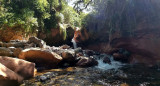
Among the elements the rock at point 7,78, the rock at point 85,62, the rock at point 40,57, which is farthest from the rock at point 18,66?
the rock at point 85,62

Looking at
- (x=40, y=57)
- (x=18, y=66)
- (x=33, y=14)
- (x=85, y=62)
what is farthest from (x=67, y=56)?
(x=33, y=14)

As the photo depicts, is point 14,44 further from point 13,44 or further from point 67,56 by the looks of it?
point 67,56

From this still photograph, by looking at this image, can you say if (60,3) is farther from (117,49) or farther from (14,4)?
(117,49)

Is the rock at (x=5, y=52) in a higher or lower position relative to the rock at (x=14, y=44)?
lower

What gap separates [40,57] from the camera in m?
7.19

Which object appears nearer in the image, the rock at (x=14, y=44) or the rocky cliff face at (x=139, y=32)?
the rock at (x=14, y=44)

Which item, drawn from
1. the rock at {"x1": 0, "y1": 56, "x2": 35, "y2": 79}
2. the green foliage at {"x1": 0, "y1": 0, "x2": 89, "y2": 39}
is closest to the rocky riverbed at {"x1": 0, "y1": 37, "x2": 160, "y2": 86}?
the rock at {"x1": 0, "y1": 56, "x2": 35, "y2": 79}

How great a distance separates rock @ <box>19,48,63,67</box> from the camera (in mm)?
6805

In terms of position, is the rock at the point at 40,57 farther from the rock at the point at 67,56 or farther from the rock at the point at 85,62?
the rock at the point at 85,62

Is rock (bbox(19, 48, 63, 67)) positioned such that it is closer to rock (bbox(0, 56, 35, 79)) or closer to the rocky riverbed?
Answer: the rocky riverbed

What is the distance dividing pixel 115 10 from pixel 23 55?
30.2 feet

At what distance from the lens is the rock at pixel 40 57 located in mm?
6805

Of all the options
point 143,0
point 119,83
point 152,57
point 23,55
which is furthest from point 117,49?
point 23,55

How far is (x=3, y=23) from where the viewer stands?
28.5ft
